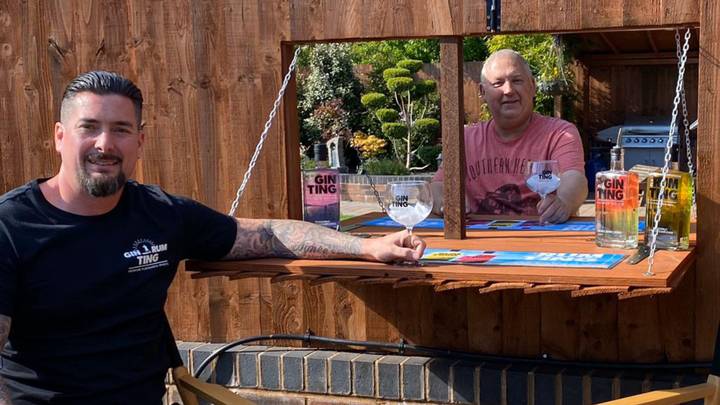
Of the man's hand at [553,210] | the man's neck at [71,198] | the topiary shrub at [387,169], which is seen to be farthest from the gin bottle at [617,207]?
the topiary shrub at [387,169]

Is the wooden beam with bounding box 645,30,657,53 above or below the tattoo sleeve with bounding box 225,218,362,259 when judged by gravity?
above

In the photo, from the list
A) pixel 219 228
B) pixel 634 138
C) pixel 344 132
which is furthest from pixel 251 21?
pixel 344 132

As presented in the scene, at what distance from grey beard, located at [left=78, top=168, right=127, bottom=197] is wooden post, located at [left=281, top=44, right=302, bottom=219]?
37.7 inches

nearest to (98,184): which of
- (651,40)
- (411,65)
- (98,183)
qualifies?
(98,183)

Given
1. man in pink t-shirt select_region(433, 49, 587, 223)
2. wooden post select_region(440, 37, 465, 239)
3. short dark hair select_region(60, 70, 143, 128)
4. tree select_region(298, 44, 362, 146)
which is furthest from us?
tree select_region(298, 44, 362, 146)

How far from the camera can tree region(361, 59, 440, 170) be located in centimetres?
1322

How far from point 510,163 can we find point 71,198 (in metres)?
1.87

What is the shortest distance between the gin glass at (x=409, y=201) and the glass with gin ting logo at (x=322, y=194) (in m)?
0.46

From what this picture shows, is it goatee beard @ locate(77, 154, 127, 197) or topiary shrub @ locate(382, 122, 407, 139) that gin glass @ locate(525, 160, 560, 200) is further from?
topiary shrub @ locate(382, 122, 407, 139)

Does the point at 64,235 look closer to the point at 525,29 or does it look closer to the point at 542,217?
the point at 525,29

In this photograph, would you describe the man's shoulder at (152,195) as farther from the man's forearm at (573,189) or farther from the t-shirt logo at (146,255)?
the man's forearm at (573,189)

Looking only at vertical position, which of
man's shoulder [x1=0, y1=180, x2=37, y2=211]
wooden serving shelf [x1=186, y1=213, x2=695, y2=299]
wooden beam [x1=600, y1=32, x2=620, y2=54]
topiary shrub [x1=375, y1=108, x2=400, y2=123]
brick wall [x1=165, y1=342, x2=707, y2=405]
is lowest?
brick wall [x1=165, y1=342, x2=707, y2=405]

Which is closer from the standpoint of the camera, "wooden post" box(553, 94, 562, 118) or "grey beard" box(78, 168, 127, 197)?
"grey beard" box(78, 168, 127, 197)

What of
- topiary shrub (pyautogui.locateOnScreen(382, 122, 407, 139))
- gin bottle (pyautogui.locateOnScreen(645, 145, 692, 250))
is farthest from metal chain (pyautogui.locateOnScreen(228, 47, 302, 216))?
topiary shrub (pyautogui.locateOnScreen(382, 122, 407, 139))
